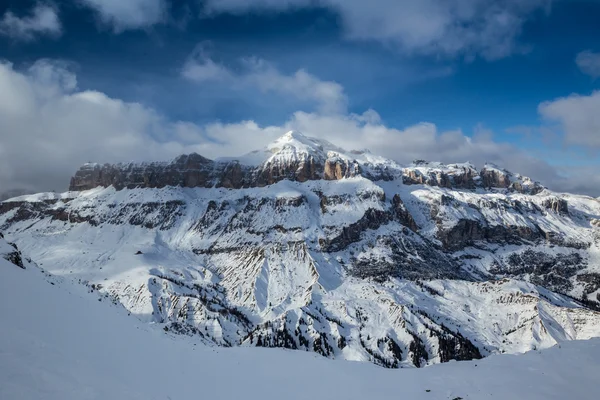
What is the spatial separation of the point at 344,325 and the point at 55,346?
12576 cm

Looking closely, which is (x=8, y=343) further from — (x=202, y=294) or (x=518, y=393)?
(x=202, y=294)

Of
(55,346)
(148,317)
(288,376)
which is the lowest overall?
(148,317)

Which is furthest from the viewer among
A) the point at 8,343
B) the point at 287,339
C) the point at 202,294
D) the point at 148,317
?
the point at 202,294

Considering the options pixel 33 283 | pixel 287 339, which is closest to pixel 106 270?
pixel 287 339

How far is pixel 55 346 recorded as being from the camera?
15312 millimetres

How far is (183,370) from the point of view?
22.3 m

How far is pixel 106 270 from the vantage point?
199000mm

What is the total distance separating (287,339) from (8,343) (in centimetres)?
11168

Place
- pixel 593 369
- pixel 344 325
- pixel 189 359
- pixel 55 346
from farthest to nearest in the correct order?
pixel 344 325, pixel 189 359, pixel 593 369, pixel 55 346

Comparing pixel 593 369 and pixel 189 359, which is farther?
pixel 189 359

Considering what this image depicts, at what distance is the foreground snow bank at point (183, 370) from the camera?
13.2 metres

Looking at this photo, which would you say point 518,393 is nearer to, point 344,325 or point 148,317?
point 344,325

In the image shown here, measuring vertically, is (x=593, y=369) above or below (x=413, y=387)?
above

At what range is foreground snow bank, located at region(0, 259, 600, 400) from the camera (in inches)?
521
